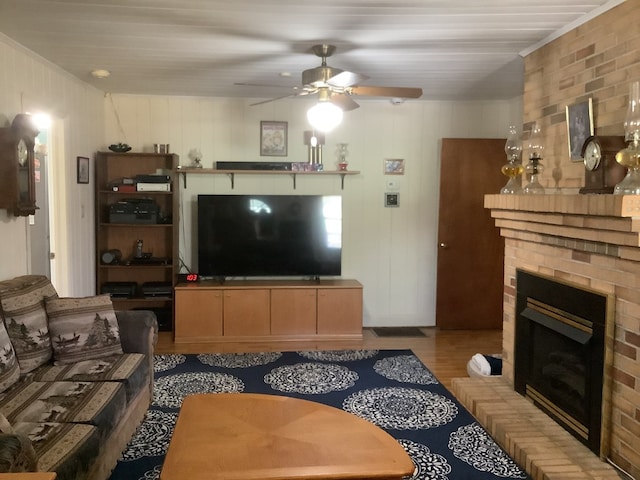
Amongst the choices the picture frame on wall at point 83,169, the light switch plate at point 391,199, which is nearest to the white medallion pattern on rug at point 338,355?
the light switch plate at point 391,199

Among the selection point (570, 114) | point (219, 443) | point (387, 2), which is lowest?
point (219, 443)

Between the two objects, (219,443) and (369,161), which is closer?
(219,443)

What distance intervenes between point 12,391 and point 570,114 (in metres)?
3.32

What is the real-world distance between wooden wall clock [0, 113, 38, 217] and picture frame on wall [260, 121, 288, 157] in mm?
2395

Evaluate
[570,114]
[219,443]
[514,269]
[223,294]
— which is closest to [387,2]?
[570,114]

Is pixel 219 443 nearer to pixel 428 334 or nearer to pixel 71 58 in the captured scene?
pixel 71 58

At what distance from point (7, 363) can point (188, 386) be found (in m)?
1.39

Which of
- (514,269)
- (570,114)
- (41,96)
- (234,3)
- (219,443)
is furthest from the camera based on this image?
(41,96)

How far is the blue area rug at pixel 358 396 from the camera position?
9.16ft

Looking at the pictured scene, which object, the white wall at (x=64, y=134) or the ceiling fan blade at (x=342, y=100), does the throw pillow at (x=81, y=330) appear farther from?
the ceiling fan blade at (x=342, y=100)

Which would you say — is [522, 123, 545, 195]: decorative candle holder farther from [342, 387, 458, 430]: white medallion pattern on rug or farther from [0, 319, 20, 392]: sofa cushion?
[0, 319, 20, 392]: sofa cushion

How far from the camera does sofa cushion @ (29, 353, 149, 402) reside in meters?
2.87

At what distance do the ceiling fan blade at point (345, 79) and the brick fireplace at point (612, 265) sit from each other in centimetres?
120

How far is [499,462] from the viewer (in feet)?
9.21
